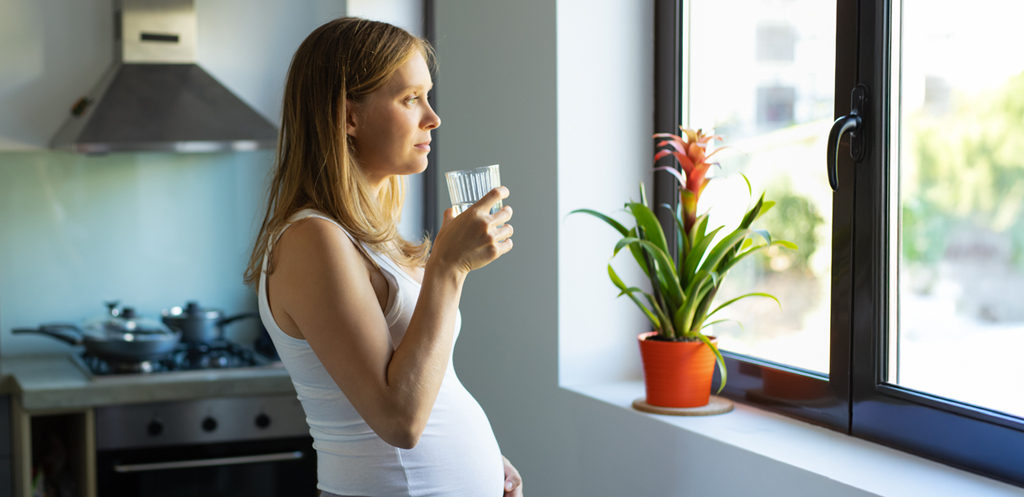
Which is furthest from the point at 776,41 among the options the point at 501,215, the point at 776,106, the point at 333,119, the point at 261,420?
the point at 261,420

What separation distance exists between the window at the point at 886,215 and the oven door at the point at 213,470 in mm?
1346

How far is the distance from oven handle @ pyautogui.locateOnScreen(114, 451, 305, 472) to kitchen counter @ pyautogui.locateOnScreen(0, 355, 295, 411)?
176 millimetres

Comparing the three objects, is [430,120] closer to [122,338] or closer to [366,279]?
[366,279]

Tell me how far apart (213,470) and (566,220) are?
50.8 inches

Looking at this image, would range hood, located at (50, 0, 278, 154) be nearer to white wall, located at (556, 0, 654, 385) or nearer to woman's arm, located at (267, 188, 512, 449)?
white wall, located at (556, 0, 654, 385)

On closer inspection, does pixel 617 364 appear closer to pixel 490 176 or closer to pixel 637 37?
pixel 637 37

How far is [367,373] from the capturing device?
0.96m

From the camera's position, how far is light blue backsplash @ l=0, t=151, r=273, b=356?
2.71 metres

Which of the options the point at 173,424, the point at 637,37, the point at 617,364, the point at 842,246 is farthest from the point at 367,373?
the point at 173,424

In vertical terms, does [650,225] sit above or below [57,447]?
above

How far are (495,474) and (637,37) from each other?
1105mm

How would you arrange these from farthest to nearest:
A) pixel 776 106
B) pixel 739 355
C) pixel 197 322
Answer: pixel 197 322, pixel 739 355, pixel 776 106

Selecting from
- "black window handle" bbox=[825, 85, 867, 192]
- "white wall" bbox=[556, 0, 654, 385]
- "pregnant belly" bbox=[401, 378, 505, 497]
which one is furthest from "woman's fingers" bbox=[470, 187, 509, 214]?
"white wall" bbox=[556, 0, 654, 385]

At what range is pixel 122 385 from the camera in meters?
2.24
